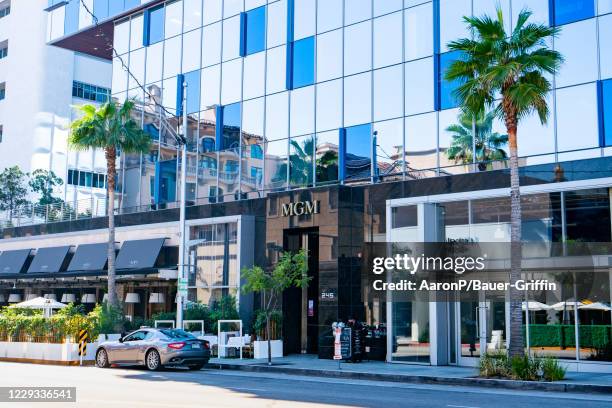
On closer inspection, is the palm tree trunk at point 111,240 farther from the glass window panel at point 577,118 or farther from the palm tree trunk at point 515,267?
the glass window panel at point 577,118

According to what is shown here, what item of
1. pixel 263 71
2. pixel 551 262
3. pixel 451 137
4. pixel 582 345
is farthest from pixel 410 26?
pixel 582 345

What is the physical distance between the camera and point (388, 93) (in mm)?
32000

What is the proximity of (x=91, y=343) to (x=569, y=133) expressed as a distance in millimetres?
19400

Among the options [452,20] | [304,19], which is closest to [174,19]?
[304,19]

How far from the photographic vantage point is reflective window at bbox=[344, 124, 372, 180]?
106ft

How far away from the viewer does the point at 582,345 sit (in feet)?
79.0

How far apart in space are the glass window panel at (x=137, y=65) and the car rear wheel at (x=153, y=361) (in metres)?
21.5

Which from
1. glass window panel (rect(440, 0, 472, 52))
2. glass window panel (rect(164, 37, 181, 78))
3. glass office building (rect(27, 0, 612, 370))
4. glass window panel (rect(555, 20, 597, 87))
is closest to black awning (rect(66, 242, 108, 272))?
glass office building (rect(27, 0, 612, 370))

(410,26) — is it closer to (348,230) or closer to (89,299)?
(348,230)

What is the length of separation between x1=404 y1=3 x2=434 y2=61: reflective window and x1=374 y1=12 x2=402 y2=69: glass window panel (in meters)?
0.38

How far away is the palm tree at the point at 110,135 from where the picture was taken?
35875mm

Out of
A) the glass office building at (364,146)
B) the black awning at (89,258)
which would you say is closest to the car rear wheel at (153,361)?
the glass office building at (364,146)

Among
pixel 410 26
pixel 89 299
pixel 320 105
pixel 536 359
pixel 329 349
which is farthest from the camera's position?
pixel 89 299

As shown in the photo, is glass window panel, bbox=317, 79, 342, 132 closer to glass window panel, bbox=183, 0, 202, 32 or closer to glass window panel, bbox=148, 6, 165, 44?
glass window panel, bbox=183, 0, 202, 32
